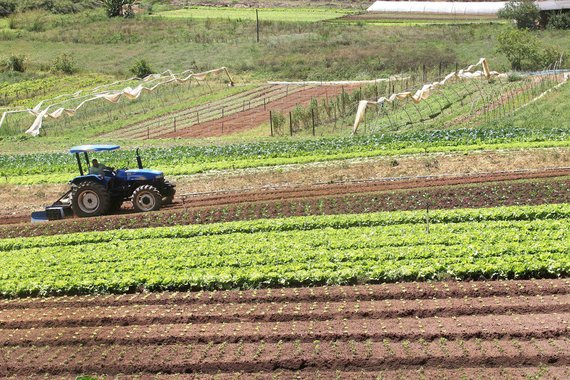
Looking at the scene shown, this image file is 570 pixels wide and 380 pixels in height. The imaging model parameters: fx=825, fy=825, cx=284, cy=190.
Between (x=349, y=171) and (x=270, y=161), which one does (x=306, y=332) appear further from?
(x=270, y=161)

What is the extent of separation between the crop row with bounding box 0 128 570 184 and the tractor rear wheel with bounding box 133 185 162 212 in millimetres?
6399

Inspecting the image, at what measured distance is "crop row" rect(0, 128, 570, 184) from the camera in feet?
101

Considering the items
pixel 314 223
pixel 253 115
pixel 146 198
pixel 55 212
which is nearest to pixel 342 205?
pixel 314 223

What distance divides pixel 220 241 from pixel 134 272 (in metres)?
2.76

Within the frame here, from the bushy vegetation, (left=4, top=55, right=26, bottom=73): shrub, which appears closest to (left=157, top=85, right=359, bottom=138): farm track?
(left=4, top=55, right=26, bottom=73): shrub

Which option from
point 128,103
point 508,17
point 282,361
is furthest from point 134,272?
point 508,17

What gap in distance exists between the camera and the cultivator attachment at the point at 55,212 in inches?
973

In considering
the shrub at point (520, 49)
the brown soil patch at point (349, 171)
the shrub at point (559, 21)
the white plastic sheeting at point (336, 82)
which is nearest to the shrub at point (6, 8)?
the white plastic sheeting at point (336, 82)

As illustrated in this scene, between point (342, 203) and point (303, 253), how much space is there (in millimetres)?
6343

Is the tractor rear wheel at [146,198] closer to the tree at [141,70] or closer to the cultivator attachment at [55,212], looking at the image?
the cultivator attachment at [55,212]

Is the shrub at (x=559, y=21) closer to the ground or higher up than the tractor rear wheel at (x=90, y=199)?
higher up

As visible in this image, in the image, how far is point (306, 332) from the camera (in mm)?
14422

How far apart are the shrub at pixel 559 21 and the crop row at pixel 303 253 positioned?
49.8m

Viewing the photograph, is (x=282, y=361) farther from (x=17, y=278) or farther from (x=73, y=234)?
(x=73, y=234)
